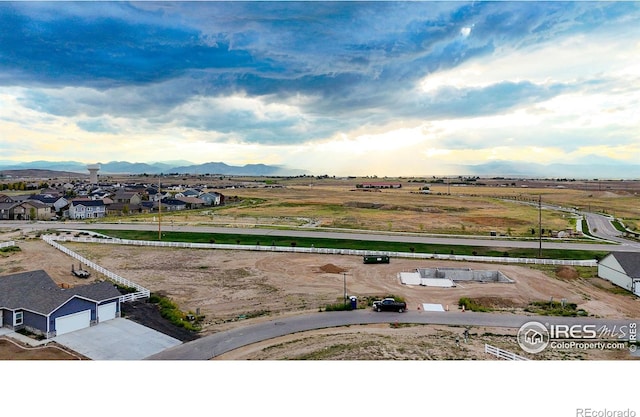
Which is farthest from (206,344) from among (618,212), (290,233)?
(618,212)

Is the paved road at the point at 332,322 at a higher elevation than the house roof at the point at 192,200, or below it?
below

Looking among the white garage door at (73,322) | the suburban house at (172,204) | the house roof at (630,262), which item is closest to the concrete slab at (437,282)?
the house roof at (630,262)

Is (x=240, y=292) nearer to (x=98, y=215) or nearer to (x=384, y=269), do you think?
(x=384, y=269)

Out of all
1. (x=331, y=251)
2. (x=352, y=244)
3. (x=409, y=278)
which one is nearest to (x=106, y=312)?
(x=409, y=278)

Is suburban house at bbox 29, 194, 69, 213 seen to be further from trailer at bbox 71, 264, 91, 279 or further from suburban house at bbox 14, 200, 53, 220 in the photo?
trailer at bbox 71, 264, 91, 279

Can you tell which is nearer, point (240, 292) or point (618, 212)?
point (240, 292)

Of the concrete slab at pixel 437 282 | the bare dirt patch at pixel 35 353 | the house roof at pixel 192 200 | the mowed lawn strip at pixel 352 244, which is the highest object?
the house roof at pixel 192 200

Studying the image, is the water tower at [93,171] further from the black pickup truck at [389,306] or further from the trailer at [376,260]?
the black pickup truck at [389,306]
